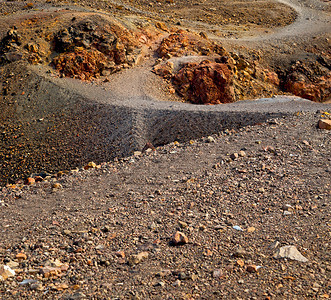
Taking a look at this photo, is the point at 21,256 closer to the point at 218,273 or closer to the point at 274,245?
the point at 218,273

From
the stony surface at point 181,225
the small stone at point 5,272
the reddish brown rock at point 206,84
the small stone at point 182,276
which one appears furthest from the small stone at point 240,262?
the reddish brown rock at point 206,84

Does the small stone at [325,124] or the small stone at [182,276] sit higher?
the small stone at [325,124]

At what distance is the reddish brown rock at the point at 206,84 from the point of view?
23141 millimetres

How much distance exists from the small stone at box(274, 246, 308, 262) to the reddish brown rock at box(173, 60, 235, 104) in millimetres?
16481

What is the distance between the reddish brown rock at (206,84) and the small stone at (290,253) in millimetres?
16481

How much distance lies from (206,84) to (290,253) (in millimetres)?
17247

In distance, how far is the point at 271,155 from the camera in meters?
11.4

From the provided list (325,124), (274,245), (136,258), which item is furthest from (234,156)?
(136,258)

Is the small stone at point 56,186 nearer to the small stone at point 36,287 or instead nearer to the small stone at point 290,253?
the small stone at point 36,287

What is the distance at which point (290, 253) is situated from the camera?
6832 mm

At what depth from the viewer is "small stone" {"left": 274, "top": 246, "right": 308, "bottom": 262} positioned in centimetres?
672

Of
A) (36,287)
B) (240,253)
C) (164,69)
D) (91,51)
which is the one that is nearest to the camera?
(36,287)

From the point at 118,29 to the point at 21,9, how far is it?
325 inches

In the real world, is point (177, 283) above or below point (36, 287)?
above
